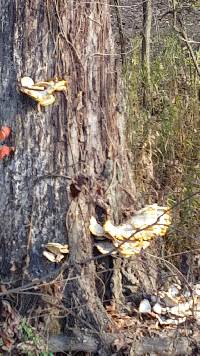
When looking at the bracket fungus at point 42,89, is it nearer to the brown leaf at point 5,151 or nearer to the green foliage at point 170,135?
the brown leaf at point 5,151

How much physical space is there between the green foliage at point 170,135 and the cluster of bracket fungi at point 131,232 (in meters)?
0.41

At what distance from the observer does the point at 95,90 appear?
3.69 meters

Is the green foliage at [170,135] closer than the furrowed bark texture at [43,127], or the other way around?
the furrowed bark texture at [43,127]

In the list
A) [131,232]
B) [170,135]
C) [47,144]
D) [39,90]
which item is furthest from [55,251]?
[170,135]

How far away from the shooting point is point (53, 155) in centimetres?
360

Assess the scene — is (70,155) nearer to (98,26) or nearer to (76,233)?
(76,233)

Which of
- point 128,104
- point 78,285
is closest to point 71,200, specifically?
point 78,285

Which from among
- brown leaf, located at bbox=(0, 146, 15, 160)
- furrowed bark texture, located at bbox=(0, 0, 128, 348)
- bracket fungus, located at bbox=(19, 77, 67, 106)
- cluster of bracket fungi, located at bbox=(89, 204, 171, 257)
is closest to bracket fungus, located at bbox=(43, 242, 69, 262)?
furrowed bark texture, located at bbox=(0, 0, 128, 348)

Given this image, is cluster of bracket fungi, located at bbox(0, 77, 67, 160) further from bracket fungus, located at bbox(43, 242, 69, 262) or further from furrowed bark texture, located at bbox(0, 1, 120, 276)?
bracket fungus, located at bbox(43, 242, 69, 262)

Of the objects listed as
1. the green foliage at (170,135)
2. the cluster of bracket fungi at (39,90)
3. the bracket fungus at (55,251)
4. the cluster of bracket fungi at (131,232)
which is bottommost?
the bracket fungus at (55,251)

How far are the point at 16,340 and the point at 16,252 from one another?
41 cm

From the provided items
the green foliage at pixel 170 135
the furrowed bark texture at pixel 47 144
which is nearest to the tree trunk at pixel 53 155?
the furrowed bark texture at pixel 47 144

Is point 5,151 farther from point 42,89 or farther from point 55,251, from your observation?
point 55,251

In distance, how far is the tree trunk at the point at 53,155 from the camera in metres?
3.58
